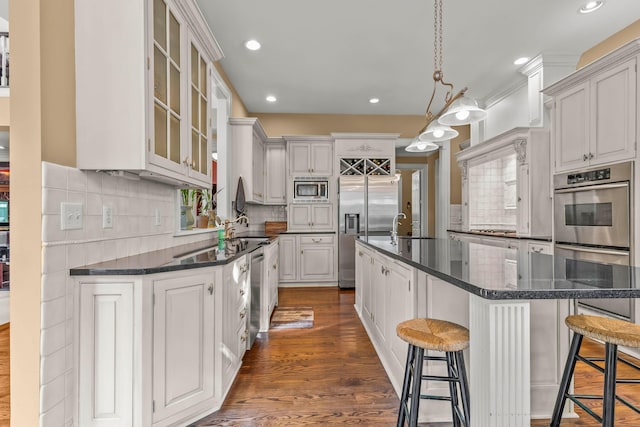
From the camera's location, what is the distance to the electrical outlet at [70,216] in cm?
149

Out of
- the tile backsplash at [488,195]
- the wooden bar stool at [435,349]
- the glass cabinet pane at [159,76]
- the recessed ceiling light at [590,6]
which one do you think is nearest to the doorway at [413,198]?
the tile backsplash at [488,195]

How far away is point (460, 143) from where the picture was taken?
632cm

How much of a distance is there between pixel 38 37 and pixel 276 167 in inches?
173

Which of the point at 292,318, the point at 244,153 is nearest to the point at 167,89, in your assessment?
the point at 292,318

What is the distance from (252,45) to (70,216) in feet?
9.56

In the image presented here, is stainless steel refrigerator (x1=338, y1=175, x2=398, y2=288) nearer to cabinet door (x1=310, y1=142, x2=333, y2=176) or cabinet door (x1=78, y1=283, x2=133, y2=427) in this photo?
cabinet door (x1=310, y1=142, x2=333, y2=176)

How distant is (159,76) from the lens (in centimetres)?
184

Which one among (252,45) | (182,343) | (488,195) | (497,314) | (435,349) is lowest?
(182,343)

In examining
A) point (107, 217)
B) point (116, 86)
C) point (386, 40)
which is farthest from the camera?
point (386, 40)

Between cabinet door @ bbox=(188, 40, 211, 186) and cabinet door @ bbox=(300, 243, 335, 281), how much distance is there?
3.02 metres

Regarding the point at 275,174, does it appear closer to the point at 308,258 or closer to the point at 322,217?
the point at 322,217

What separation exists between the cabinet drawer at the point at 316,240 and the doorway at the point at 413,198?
2.81 meters

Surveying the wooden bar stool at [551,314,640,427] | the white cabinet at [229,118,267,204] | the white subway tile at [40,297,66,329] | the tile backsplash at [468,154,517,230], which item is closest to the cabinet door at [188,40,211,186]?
the white subway tile at [40,297,66,329]

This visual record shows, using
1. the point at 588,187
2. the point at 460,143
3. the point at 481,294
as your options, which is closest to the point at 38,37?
the point at 481,294
